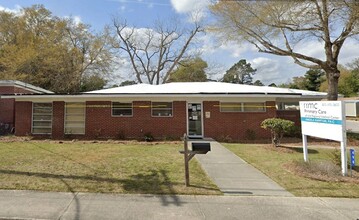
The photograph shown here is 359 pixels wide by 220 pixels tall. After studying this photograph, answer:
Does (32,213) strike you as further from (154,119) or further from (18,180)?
(154,119)

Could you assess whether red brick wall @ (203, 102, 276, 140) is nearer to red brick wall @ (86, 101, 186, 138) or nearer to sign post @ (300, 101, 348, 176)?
red brick wall @ (86, 101, 186, 138)

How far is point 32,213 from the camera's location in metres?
4.61

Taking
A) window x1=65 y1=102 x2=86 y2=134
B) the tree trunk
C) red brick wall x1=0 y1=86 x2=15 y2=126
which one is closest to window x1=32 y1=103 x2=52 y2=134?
window x1=65 y1=102 x2=86 y2=134

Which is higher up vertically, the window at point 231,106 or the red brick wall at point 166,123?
the window at point 231,106

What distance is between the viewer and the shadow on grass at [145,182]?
562cm

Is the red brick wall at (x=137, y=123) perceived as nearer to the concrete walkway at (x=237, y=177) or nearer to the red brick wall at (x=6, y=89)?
the concrete walkway at (x=237, y=177)

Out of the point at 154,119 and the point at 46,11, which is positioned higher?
the point at 46,11

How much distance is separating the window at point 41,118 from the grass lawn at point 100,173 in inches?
260

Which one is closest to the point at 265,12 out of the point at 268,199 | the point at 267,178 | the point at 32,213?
the point at 267,178

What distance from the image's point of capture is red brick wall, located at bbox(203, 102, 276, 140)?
16.4 meters

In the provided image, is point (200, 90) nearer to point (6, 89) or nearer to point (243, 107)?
point (243, 107)

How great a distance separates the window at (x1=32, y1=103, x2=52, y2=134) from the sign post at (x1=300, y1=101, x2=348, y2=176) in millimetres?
14466

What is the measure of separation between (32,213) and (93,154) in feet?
19.9

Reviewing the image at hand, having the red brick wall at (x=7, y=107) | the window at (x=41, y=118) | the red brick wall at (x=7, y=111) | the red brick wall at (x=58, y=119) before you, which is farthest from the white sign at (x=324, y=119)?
the red brick wall at (x=7, y=111)
